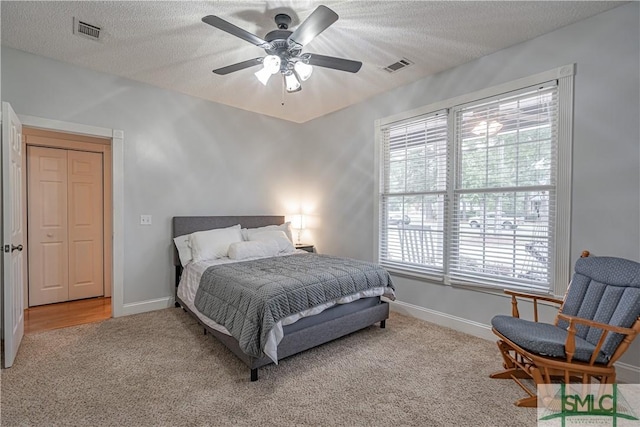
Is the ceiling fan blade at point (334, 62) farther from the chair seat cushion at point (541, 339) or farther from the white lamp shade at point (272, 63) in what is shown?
the chair seat cushion at point (541, 339)

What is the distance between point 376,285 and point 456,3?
7.94ft

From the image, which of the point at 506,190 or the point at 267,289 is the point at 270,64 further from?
the point at 506,190

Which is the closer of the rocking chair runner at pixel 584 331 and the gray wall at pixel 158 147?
the rocking chair runner at pixel 584 331

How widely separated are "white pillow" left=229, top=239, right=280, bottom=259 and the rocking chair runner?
2480 mm

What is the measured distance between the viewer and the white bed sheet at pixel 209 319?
7.37ft

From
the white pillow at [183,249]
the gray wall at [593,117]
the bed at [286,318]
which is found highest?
the gray wall at [593,117]

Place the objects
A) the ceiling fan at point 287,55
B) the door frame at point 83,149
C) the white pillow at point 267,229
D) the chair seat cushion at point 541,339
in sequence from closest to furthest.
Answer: the chair seat cushion at point 541,339
the ceiling fan at point 287,55
the door frame at point 83,149
the white pillow at point 267,229

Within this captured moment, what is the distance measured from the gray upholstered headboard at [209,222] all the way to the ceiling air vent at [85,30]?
202 centimetres

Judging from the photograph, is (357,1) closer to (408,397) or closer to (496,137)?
(496,137)

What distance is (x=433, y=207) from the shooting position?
11.5 feet

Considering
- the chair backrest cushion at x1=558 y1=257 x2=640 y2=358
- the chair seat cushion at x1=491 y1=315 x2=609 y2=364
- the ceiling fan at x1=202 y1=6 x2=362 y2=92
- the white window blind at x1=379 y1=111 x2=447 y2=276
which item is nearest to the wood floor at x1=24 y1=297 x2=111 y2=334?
the ceiling fan at x1=202 y1=6 x2=362 y2=92

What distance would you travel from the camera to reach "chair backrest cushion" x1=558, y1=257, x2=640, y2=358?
6.29 feet

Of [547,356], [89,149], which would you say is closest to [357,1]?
[547,356]

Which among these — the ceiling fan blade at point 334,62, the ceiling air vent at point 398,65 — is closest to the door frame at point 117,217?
the ceiling fan blade at point 334,62
